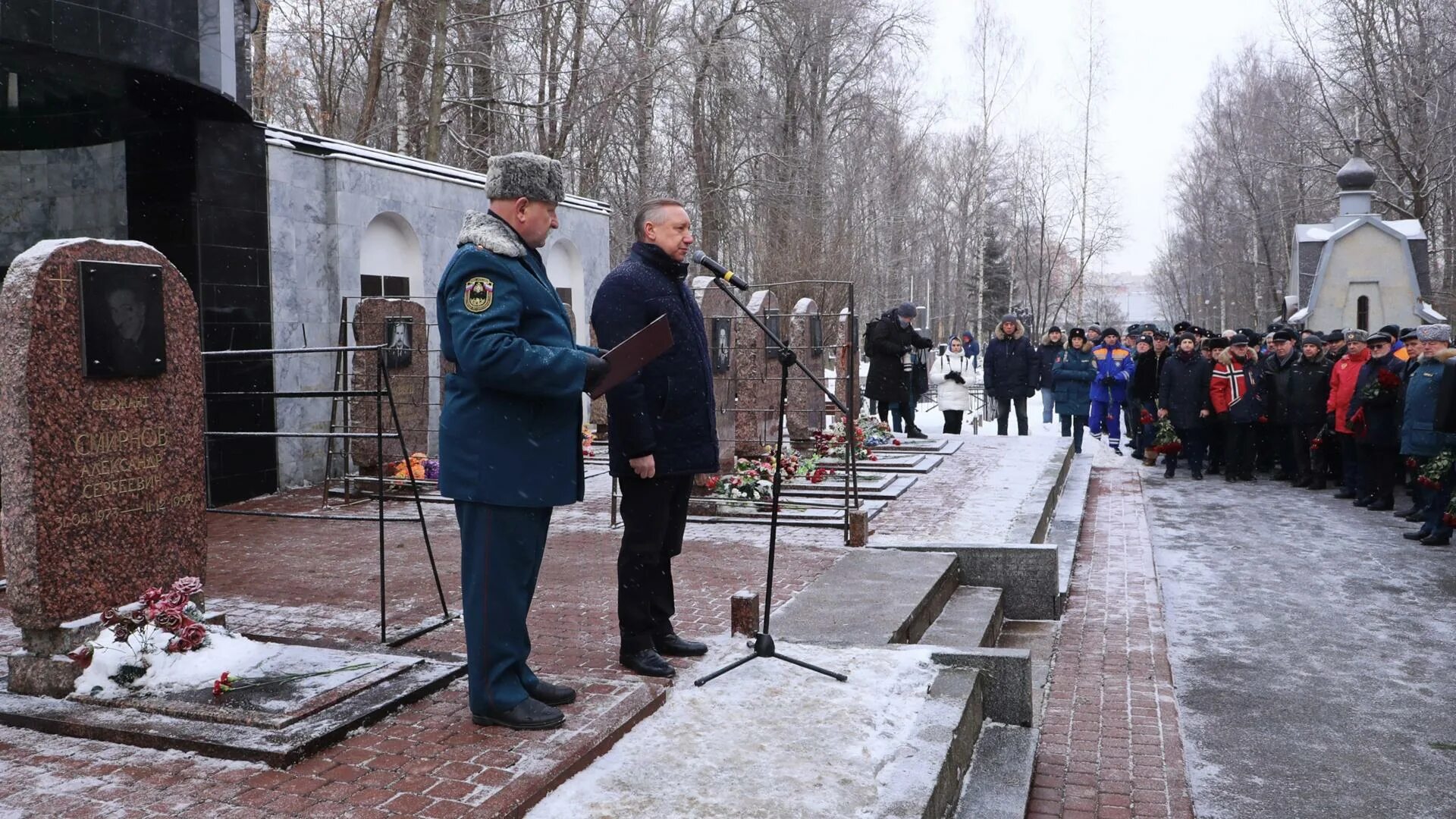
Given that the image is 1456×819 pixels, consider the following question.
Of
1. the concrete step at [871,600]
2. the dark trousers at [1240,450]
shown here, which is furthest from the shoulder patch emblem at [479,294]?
the dark trousers at [1240,450]

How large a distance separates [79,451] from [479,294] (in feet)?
5.70

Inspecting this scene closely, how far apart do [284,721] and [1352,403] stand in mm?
12138

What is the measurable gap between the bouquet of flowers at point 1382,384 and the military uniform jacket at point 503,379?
10794 mm

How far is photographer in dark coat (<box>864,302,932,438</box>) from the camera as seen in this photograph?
15492 millimetres

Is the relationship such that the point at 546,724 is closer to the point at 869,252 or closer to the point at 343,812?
the point at 343,812

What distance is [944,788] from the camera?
395cm

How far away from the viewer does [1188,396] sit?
15078 millimetres

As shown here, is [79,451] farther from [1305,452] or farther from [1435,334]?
[1305,452]

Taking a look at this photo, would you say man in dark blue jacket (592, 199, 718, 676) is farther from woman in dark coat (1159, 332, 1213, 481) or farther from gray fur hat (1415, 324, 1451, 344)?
woman in dark coat (1159, 332, 1213, 481)

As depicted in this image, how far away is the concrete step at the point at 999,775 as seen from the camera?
4.28 metres

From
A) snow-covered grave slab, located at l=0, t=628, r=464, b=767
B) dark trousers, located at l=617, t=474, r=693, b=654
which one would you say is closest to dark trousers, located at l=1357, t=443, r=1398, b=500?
dark trousers, located at l=617, t=474, r=693, b=654

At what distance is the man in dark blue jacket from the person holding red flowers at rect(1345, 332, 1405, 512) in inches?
384

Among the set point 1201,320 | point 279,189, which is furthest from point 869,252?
point 1201,320

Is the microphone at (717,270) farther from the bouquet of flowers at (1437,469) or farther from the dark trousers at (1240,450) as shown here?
the dark trousers at (1240,450)
